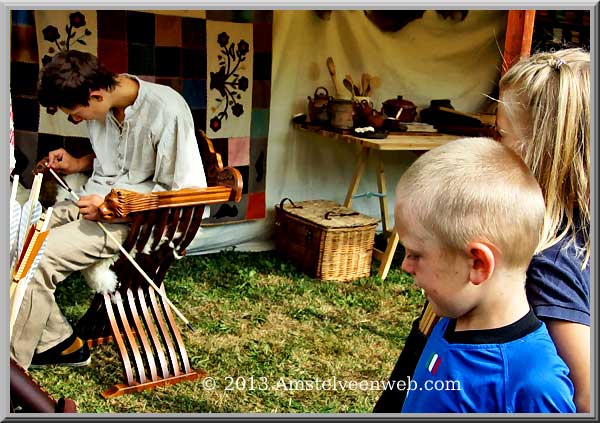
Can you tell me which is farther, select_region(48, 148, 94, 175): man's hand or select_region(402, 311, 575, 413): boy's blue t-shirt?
select_region(48, 148, 94, 175): man's hand

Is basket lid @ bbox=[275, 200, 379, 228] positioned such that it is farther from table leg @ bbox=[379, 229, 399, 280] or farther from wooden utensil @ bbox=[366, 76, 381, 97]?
wooden utensil @ bbox=[366, 76, 381, 97]

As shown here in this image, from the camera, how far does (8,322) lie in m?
0.92

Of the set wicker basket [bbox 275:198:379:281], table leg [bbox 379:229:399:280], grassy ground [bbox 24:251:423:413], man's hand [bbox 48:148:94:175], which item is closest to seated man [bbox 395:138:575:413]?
grassy ground [bbox 24:251:423:413]

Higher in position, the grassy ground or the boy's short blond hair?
the boy's short blond hair

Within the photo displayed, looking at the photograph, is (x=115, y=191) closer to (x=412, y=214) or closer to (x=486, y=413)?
(x=412, y=214)

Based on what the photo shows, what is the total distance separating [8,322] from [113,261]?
5.36 ft

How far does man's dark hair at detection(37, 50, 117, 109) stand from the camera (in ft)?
7.81

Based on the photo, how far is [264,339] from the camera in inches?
119

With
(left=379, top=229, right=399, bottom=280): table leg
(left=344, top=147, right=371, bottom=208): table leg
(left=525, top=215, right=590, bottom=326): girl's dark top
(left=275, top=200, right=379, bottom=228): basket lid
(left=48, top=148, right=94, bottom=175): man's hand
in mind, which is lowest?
(left=379, top=229, right=399, bottom=280): table leg

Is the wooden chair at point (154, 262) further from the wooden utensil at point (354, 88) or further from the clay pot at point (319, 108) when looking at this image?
the wooden utensil at point (354, 88)

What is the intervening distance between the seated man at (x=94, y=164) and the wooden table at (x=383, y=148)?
1.41 meters

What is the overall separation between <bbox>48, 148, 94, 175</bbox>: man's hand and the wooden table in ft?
5.04

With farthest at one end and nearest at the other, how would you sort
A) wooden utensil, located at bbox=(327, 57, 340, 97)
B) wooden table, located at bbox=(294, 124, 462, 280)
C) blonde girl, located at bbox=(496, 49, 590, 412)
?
wooden utensil, located at bbox=(327, 57, 340, 97)
wooden table, located at bbox=(294, 124, 462, 280)
blonde girl, located at bbox=(496, 49, 590, 412)

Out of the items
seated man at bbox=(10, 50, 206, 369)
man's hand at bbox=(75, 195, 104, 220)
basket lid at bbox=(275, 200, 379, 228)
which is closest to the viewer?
man's hand at bbox=(75, 195, 104, 220)
